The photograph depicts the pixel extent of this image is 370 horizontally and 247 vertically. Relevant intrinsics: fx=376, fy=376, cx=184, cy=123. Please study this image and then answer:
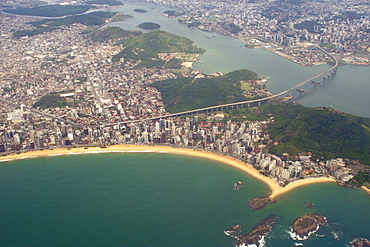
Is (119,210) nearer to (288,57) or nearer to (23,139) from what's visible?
(23,139)

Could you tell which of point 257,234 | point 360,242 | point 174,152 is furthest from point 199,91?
point 360,242

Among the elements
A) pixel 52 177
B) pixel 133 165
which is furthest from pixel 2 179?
pixel 133 165

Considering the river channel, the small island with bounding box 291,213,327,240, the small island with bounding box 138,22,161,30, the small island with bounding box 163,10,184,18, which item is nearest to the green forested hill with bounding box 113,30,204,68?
the river channel

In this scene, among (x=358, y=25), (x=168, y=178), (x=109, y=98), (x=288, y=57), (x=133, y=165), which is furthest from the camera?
(x=358, y=25)

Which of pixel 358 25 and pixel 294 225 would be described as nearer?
pixel 294 225

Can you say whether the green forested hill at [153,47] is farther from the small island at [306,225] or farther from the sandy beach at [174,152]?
the small island at [306,225]
